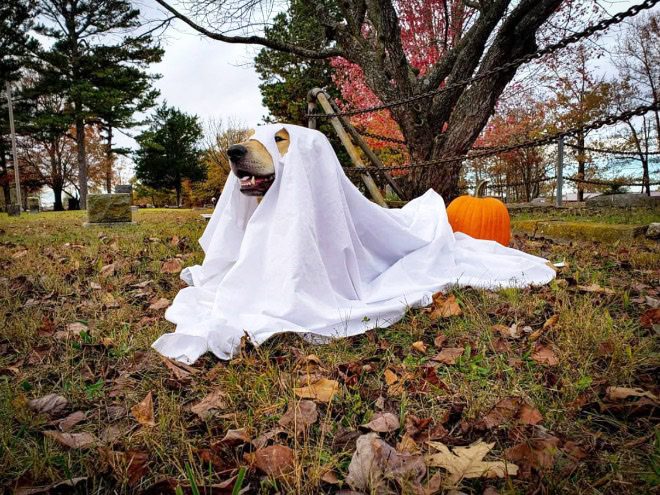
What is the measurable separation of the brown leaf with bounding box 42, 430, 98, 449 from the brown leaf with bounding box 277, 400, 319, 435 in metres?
0.59

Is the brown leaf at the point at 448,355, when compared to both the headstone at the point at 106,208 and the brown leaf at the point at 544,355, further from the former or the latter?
the headstone at the point at 106,208

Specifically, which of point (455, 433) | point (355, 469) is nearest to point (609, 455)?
point (455, 433)

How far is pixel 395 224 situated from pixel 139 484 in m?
2.34

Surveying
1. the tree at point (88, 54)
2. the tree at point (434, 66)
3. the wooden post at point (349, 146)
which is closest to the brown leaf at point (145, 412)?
the wooden post at point (349, 146)

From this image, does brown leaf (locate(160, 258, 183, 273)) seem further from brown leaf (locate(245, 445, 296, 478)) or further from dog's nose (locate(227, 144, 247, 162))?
brown leaf (locate(245, 445, 296, 478))

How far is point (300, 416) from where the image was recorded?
121 centimetres

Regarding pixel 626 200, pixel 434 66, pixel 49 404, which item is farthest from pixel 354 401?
pixel 626 200

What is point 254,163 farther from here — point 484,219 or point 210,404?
point 484,219

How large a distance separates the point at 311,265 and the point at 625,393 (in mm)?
1481

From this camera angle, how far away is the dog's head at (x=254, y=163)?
2283mm

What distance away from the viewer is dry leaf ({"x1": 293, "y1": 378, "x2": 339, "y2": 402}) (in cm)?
133

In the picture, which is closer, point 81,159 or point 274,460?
point 274,460

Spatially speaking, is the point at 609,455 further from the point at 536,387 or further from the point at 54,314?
the point at 54,314

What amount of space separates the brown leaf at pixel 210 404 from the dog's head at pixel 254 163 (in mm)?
1389
